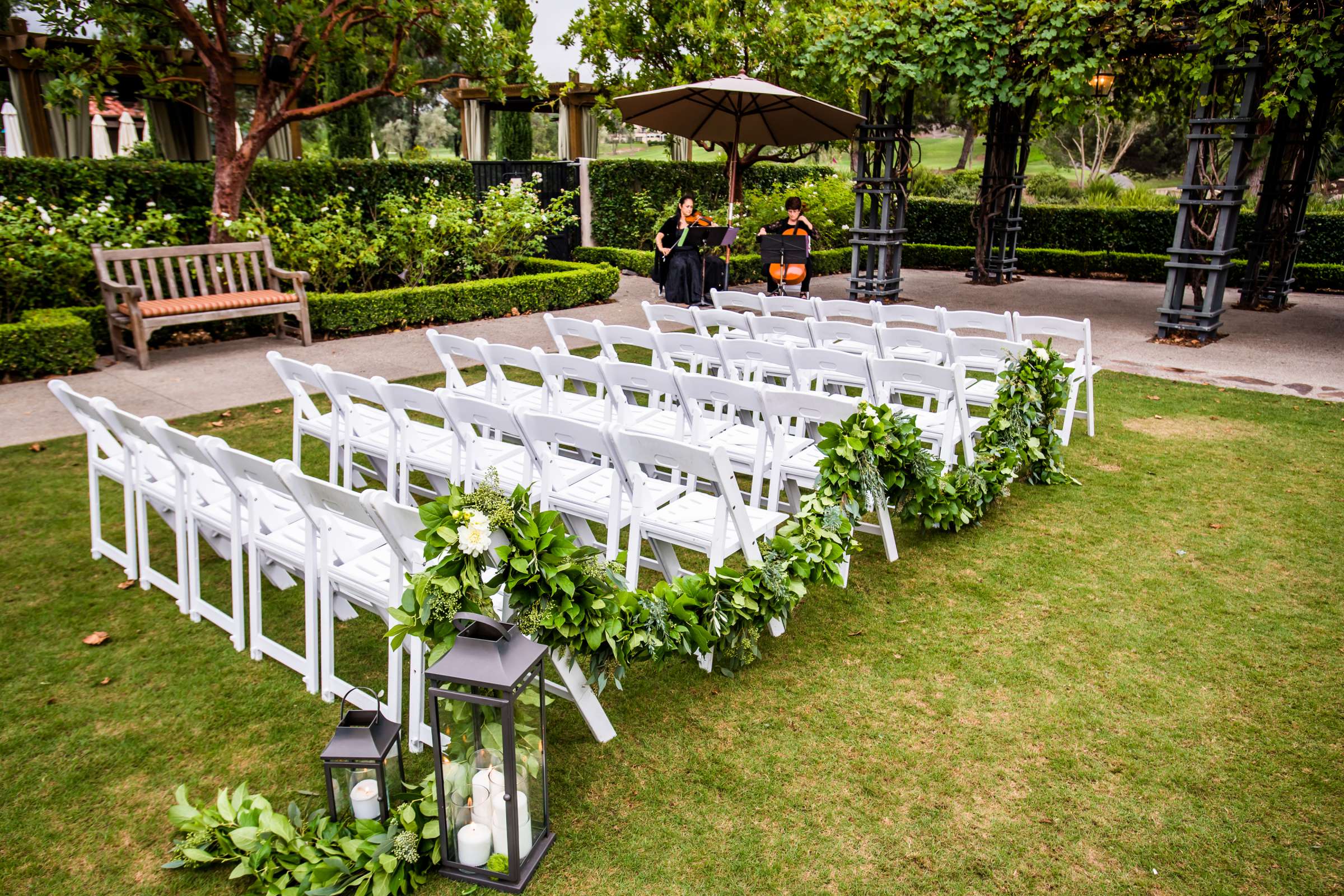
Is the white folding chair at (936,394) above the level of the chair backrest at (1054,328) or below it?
below

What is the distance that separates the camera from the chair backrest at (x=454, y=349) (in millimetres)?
5234

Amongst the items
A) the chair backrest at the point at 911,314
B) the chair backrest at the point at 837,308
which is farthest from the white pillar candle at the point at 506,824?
the chair backrest at the point at 837,308

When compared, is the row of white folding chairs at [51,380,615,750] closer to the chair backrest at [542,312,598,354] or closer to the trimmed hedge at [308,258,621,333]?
the chair backrest at [542,312,598,354]

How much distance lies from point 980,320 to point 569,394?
3.04 meters

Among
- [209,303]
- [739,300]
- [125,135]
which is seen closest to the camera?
[739,300]

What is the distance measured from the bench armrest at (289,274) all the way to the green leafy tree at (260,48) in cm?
134

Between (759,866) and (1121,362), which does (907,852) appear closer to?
(759,866)

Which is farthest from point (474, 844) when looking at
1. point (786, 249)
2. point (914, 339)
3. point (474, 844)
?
point (786, 249)

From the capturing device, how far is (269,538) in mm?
3545

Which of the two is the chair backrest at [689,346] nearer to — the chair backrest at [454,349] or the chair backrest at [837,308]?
the chair backrest at [454,349]

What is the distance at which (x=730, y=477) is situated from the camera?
3326 mm

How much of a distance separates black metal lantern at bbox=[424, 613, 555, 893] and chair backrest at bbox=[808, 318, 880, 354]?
4.26 metres

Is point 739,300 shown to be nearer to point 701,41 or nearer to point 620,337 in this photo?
point 620,337

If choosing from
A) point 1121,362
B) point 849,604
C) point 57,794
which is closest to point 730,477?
point 849,604
